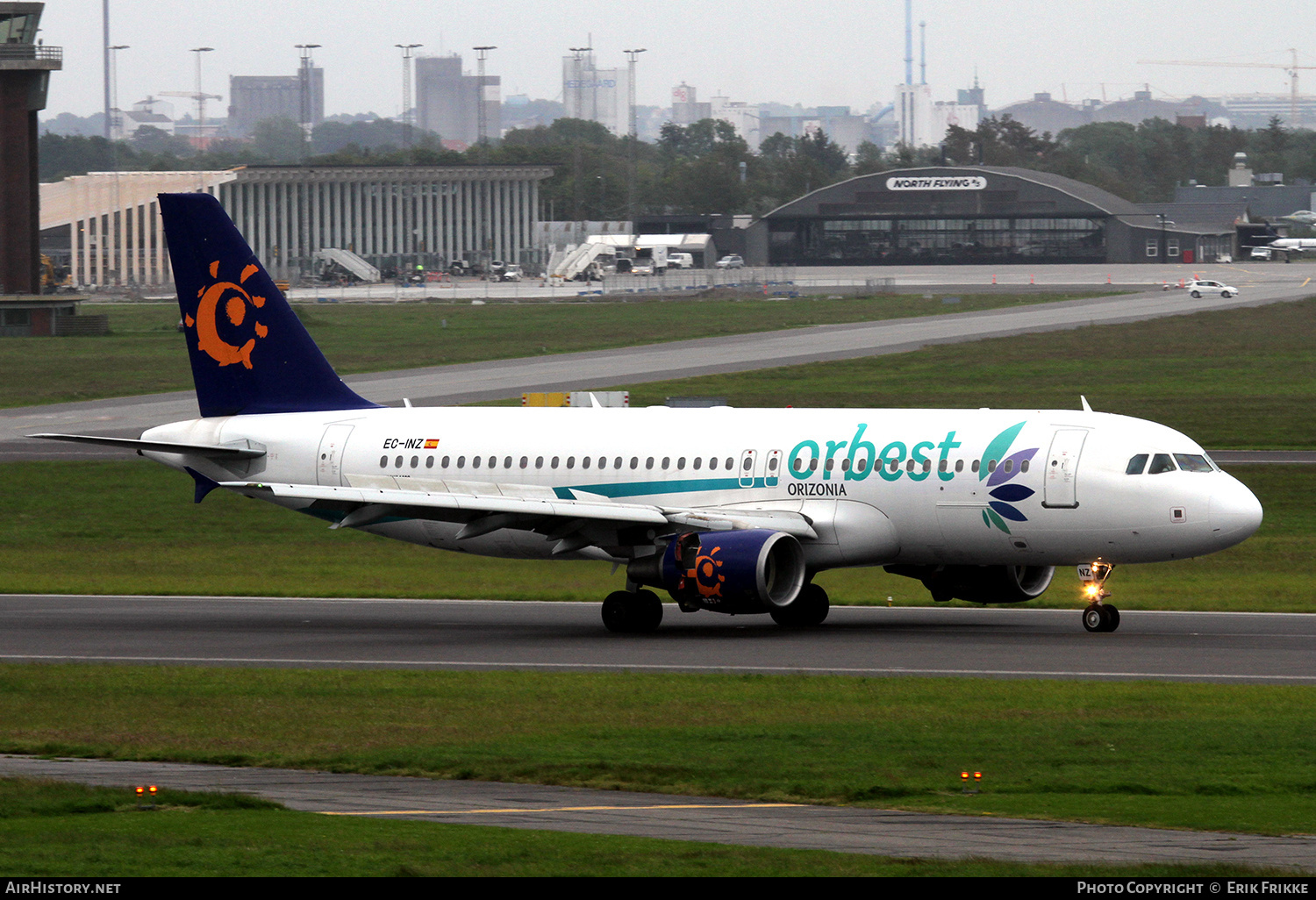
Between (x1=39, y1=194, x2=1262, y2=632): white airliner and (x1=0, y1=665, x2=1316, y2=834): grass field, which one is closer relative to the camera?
(x1=0, y1=665, x2=1316, y2=834): grass field

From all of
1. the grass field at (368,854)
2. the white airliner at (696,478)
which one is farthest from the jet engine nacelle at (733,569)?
the grass field at (368,854)

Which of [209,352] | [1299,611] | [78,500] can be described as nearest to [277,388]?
[209,352]

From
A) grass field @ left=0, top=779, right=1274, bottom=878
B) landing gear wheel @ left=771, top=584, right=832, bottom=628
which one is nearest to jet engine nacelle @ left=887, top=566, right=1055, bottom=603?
landing gear wheel @ left=771, top=584, right=832, bottom=628

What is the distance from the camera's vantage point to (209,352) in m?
44.7

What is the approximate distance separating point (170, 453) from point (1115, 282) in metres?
152

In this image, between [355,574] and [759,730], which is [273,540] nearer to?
[355,574]

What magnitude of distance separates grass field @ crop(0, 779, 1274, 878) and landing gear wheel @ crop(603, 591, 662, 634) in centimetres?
1916

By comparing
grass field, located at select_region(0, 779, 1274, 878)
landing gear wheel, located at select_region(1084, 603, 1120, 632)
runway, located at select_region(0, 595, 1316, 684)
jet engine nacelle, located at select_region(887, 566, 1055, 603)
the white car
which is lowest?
runway, located at select_region(0, 595, 1316, 684)

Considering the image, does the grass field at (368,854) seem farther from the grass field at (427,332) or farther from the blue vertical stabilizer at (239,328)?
the grass field at (427,332)

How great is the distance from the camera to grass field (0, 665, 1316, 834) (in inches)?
832

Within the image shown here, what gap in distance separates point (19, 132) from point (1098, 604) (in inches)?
3978

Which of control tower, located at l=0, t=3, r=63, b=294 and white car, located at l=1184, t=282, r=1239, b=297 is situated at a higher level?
control tower, located at l=0, t=3, r=63, b=294

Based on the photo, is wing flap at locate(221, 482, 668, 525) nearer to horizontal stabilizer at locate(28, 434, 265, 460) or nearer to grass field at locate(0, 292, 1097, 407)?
horizontal stabilizer at locate(28, 434, 265, 460)

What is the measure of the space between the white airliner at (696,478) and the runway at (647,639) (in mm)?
1218
